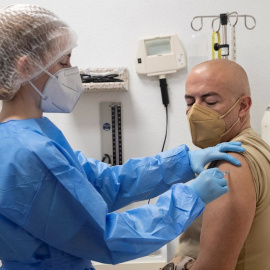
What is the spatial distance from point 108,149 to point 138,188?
104 cm

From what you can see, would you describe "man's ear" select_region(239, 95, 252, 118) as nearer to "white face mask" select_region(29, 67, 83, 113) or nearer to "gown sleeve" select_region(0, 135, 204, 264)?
"gown sleeve" select_region(0, 135, 204, 264)

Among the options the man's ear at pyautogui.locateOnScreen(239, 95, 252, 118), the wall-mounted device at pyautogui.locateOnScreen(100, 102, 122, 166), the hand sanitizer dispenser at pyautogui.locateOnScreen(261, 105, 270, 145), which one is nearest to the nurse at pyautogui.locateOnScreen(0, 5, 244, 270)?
the man's ear at pyautogui.locateOnScreen(239, 95, 252, 118)

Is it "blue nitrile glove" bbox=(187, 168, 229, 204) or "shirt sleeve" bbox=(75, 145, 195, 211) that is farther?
"shirt sleeve" bbox=(75, 145, 195, 211)

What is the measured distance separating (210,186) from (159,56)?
1483 mm

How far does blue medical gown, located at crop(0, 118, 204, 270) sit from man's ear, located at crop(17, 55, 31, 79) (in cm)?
14

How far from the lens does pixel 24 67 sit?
1343mm

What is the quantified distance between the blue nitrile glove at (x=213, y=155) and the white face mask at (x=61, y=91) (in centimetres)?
47

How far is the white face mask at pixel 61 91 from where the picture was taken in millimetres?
1397

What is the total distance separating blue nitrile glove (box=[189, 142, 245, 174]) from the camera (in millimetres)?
1436

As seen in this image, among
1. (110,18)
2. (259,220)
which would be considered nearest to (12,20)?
(259,220)

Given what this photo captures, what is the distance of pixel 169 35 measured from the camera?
2.62 meters

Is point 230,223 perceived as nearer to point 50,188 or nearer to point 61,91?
point 50,188

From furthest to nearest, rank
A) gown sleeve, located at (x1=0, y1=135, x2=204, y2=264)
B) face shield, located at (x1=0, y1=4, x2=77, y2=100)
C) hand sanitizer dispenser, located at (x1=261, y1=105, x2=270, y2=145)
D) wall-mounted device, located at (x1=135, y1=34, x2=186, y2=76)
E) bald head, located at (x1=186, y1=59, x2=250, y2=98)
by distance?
wall-mounted device, located at (x1=135, y1=34, x2=186, y2=76) → hand sanitizer dispenser, located at (x1=261, y1=105, x2=270, y2=145) → bald head, located at (x1=186, y1=59, x2=250, y2=98) → face shield, located at (x1=0, y1=4, x2=77, y2=100) → gown sleeve, located at (x1=0, y1=135, x2=204, y2=264)

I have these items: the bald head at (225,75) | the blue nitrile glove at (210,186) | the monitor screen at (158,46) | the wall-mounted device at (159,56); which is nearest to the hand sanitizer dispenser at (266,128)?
the wall-mounted device at (159,56)
